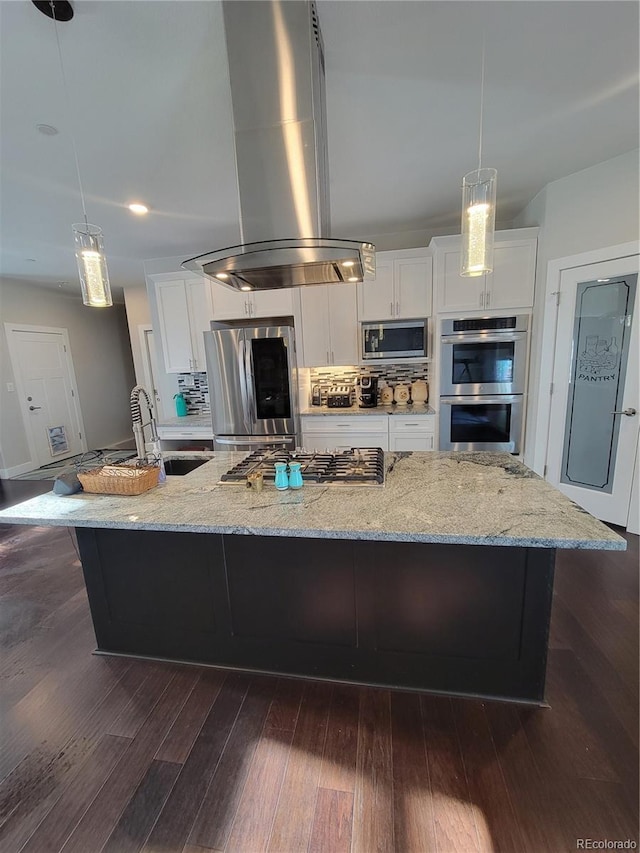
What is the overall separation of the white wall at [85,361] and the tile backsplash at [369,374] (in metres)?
4.32

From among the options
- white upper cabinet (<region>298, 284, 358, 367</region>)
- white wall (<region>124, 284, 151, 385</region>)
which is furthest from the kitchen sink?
white wall (<region>124, 284, 151, 385</region>)

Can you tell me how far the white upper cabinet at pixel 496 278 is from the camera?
3.19m

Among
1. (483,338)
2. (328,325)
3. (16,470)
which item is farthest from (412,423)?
(16,470)

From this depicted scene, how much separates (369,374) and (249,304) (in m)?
1.49

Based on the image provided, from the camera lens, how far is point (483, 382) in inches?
133

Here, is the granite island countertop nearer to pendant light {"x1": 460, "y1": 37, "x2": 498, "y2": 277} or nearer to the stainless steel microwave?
pendant light {"x1": 460, "y1": 37, "x2": 498, "y2": 277}

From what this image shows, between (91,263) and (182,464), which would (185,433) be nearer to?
(182,464)

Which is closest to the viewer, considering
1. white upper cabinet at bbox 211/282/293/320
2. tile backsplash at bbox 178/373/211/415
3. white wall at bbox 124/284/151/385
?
white upper cabinet at bbox 211/282/293/320

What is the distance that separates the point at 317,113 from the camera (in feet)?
4.96

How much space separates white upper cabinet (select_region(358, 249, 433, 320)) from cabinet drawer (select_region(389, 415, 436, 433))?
1.00 m

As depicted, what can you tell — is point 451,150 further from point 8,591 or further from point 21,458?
point 21,458

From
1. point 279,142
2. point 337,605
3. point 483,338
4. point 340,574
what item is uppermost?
point 279,142

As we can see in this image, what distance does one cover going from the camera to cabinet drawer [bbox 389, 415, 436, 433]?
356 cm

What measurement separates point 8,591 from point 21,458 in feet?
11.6
